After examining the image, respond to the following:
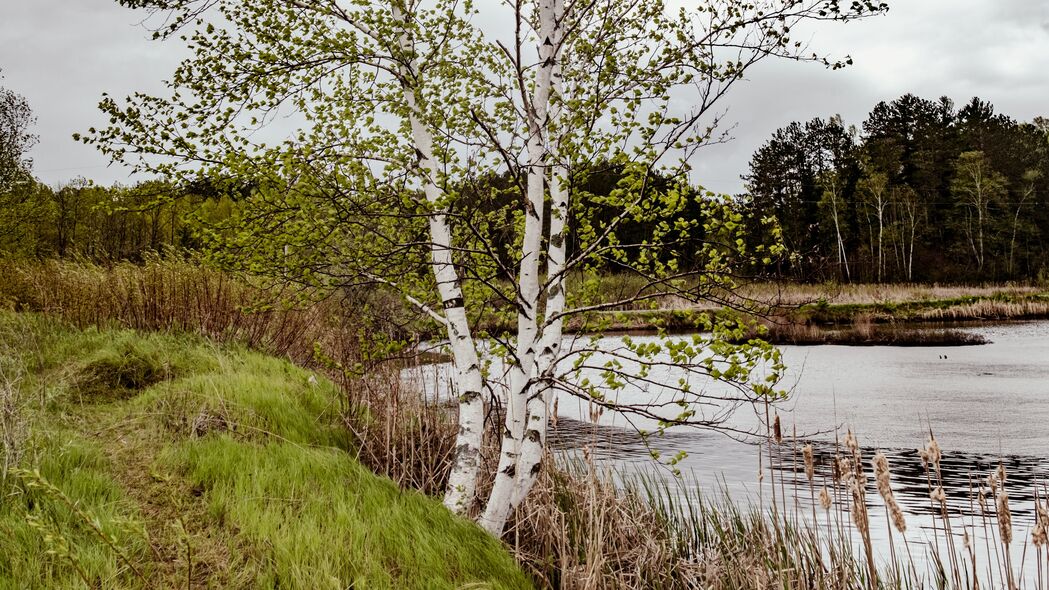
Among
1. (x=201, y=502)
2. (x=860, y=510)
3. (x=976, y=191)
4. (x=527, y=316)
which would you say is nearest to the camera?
(x=860, y=510)

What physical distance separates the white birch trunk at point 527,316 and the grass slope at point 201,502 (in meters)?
0.33

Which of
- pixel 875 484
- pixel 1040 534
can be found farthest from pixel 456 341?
pixel 875 484

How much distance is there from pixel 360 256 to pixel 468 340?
1.05 metres

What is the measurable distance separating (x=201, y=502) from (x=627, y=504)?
326cm

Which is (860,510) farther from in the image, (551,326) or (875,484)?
(875,484)

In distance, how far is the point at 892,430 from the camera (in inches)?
454

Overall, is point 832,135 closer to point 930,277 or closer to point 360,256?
point 930,277

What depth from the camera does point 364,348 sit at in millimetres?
5672

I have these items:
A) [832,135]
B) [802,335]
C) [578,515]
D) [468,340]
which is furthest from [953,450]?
[832,135]

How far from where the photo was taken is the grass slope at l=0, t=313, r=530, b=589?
320 cm

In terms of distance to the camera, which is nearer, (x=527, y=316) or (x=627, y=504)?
(x=527, y=316)

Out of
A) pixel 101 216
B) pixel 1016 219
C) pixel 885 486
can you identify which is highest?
pixel 101 216

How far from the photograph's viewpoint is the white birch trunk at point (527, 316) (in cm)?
479

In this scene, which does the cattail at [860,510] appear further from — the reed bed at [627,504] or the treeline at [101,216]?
the treeline at [101,216]
